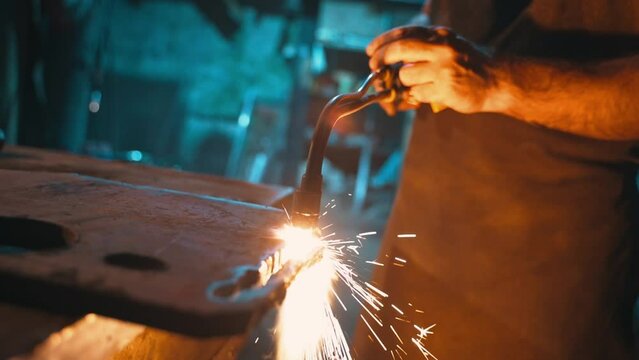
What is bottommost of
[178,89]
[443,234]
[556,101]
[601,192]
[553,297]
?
[553,297]

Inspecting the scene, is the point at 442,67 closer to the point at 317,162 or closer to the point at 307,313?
the point at 317,162

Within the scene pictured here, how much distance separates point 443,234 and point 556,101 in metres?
0.55

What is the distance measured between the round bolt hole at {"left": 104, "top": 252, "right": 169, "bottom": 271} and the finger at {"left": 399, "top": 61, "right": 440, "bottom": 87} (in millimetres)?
794

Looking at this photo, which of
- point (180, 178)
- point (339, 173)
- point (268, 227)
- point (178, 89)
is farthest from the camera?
point (339, 173)

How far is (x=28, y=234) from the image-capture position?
0.72 m

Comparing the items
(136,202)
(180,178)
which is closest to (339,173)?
(180,178)

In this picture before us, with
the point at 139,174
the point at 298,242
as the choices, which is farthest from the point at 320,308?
the point at 298,242

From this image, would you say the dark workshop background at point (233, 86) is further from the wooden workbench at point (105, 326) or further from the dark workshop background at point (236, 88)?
the wooden workbench at point (105, 326)

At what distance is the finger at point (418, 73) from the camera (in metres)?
1.04

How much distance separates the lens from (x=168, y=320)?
0.49m

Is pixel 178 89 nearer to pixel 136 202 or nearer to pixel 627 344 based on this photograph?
pixel 136 202

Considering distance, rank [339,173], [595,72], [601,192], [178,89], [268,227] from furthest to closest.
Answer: [339,173] < [178,89] < [601,192] < [595,72] < [268,227]

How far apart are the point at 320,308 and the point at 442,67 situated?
169 cm

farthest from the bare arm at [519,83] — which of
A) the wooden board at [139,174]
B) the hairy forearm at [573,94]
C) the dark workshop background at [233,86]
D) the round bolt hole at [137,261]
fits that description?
the dark workshop background at [233,86]
